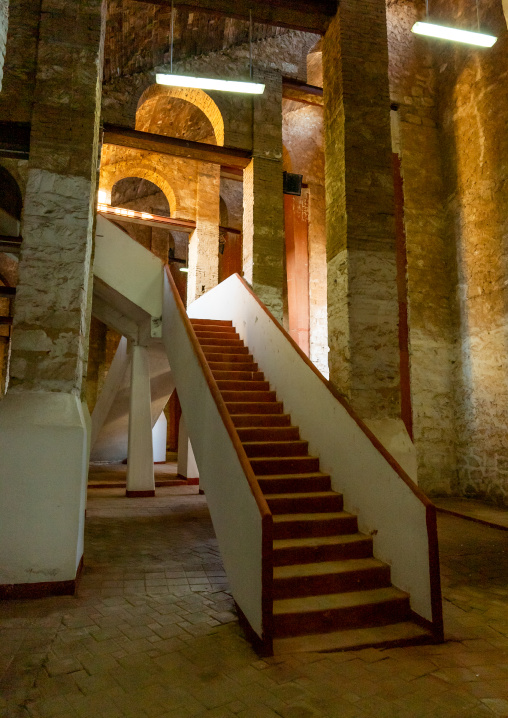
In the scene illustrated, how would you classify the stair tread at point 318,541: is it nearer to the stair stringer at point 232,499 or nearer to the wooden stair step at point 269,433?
the stair stringer at point 232,499

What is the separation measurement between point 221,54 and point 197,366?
8.87m

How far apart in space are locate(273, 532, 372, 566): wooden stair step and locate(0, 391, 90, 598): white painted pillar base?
1.72 metres

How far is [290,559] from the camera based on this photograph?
147 inches

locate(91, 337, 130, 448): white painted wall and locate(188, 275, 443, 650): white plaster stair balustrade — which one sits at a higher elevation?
locate(91, 337, 130, 448): white painted wall

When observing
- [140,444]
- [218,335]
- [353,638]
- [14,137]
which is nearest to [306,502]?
[353,638]

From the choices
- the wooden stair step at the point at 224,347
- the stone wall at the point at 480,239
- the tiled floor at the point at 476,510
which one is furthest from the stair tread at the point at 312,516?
the stone wall at the point at 480,239

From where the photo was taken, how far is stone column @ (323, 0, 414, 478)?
17.2 feet

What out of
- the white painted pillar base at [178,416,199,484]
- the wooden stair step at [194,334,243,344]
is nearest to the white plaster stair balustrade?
the wooden stair step at [194,334,243,344]

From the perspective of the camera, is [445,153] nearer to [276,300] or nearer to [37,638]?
[276,300]

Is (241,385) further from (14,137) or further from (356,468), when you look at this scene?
(14,137)

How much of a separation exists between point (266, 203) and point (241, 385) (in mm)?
5451

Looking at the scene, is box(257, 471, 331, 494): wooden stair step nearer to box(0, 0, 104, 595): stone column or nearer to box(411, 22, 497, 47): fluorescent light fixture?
box(0, 0, 104, 595): stone column

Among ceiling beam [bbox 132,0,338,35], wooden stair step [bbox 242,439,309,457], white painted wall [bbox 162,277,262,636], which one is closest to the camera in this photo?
white painted wall [bbox 162,277,262,636]

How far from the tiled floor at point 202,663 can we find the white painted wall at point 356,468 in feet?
1.69
